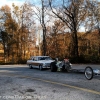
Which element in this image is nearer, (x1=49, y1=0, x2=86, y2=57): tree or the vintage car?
the vintage car

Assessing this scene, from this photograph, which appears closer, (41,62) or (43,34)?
(41,62)

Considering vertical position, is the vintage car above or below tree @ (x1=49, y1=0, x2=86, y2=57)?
below

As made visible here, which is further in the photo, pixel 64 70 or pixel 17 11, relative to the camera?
pixel 17 11

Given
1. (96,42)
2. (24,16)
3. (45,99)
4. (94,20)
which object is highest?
(24,16)

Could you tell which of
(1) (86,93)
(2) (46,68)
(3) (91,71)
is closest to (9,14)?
(2) (46,68)

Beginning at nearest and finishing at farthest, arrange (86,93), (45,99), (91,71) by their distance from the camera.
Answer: (45,99)
(86,93)
(91,71)

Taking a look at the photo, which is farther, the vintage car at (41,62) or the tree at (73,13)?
the tree at (73,13)

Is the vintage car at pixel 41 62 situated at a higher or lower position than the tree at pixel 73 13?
lower

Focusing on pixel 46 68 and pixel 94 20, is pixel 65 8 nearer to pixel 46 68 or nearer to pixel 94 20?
pixel 94 20

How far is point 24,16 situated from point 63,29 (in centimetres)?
1057

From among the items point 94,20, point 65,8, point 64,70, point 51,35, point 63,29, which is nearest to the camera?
point 64,70

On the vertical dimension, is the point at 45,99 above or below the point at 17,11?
below

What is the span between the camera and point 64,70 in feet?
72.0

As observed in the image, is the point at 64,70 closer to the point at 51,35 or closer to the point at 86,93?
the point at 86,93
